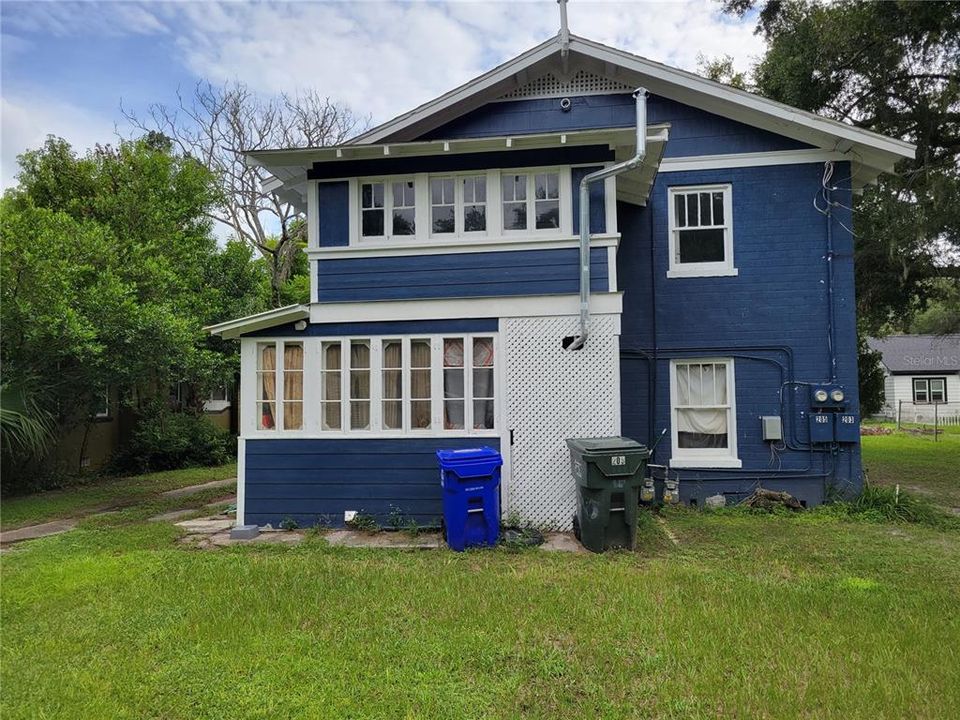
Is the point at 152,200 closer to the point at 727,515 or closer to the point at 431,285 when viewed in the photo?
the point at 431,285

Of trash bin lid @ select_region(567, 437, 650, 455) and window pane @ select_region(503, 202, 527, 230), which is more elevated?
window pane @ select_region(503, 202, 527, 230)

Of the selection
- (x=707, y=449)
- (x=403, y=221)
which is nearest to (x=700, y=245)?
(x=707, y=449)

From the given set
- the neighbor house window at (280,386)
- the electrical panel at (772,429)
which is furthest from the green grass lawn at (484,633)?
the electrical panel at (772,429)

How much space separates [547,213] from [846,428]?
5.27 m

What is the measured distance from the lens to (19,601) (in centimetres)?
498

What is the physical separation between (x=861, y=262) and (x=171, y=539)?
519 inches

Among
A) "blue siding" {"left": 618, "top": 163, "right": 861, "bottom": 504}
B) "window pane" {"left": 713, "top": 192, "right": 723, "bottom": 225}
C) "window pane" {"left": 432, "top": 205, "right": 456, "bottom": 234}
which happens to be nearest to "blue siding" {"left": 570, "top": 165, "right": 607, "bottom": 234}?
"window pane" {"left": 432, "top": 205, "right": 456, "bottom": 234}

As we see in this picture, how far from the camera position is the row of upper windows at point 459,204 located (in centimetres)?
743

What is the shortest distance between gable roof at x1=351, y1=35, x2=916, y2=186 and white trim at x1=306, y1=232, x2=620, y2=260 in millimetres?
2154

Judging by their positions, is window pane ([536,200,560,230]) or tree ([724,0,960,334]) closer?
window pane ([536,200,560,230])

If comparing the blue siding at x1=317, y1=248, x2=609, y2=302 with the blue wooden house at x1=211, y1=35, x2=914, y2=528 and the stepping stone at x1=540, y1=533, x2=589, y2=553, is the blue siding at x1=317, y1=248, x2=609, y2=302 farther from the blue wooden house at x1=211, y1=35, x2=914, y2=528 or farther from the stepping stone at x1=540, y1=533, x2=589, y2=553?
the stepping stone at x1=540, y1=533, x2=589, y2=553

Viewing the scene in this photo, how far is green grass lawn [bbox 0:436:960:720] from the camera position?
3330 mm

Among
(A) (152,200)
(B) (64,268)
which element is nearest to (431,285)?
(B) (64,268)

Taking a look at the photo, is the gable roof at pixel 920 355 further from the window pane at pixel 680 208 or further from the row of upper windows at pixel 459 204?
the row of upper windows at pixel 459 204
